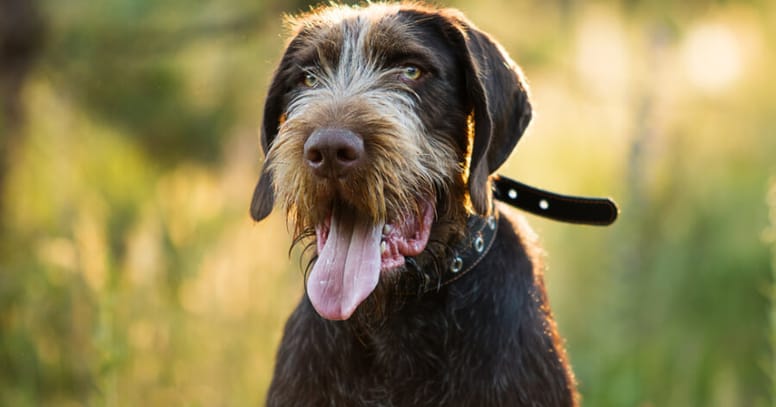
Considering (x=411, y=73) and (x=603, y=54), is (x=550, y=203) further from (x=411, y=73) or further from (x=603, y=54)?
(x=603, y=54)

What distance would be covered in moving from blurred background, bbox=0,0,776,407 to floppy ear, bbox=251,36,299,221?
772mm

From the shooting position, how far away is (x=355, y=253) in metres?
3.00

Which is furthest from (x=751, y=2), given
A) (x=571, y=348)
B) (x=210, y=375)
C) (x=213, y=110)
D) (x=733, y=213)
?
(x=210, y=375)

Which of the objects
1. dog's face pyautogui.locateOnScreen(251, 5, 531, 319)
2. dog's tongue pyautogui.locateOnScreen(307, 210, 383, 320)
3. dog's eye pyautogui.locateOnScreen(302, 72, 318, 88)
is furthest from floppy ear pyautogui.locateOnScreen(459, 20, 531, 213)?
dog's eye pyautogui.locateOnScreen(302, 72, 318, 88)

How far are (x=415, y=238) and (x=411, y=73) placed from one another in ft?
1.60

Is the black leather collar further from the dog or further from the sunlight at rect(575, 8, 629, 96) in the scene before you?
the sunlight at rect(575, 8, 629, 96)

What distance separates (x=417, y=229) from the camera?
10.3ft

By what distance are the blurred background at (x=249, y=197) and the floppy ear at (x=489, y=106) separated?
43.4 inches

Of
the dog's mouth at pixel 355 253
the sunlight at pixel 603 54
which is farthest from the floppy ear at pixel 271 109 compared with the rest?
the sunlight at pixel 603 54

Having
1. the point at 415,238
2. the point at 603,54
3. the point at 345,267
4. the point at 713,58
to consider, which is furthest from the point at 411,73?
the point at 713,58

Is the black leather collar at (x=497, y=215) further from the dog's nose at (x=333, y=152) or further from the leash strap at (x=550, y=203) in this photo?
the dog's nose at (x=333, y=152)

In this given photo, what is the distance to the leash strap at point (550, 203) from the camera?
3.54 meters

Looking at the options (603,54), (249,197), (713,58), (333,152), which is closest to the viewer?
(333,152)

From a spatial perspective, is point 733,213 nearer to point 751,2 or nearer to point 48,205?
point 751,2
